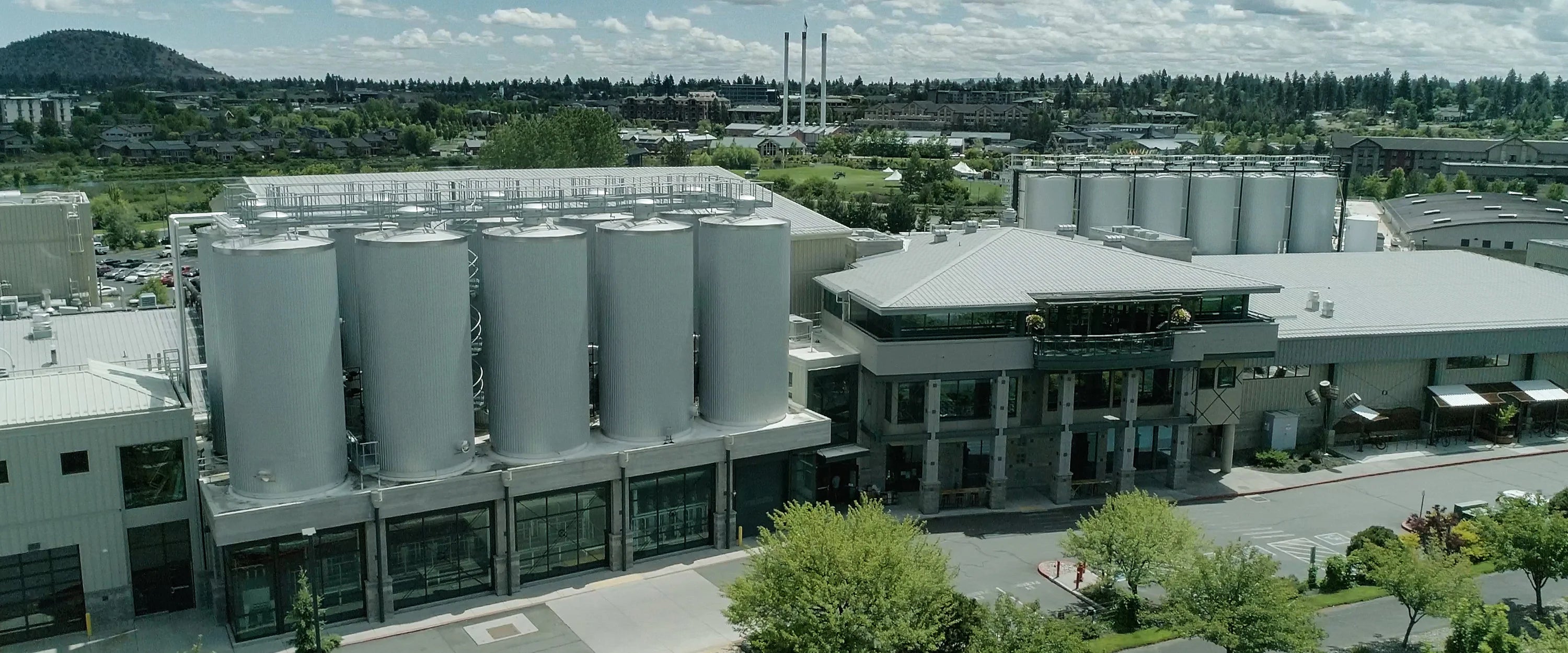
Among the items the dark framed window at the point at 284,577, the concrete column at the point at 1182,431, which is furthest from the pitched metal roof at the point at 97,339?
the concrete column at the point at 1182,431

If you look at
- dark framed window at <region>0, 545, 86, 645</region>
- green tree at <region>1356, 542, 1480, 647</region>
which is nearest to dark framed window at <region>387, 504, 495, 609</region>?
dark framed window at <region>0, 545, 86, 645</region>

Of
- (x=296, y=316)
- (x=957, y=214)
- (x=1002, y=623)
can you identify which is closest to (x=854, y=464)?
(x=1002, y=623)

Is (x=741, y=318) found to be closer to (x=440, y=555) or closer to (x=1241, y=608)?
(x=440, y=555)

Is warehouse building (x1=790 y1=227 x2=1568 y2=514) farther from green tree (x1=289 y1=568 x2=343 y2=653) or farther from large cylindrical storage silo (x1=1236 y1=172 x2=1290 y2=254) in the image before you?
green tree (x1=289 y1=568 x2=343 y2=653)

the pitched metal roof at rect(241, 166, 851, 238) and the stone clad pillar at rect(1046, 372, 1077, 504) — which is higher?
the pitched metal roof at rect(241, 166, 851, 238)

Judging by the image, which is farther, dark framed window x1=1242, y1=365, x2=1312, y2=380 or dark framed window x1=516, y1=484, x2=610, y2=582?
dark framed window x1=1242, y1=365, x2=1312, y2=380

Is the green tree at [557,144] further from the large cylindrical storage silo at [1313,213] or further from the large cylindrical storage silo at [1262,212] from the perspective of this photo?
the large cylindrical storage silo at [1313,213]
